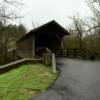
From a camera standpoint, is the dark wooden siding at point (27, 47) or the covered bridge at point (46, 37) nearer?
the covered bridge at point (46, 37)

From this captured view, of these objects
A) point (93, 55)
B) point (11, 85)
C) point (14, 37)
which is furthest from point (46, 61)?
point (14, 37)

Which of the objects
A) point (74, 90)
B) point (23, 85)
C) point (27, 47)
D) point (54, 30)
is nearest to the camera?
point (74, 90)

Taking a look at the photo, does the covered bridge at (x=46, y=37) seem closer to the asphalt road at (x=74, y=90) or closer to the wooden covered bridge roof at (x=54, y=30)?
the wooden covered bridge roof at (x=54, y=30)

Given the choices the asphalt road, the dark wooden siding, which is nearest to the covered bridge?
the dark wooden siding

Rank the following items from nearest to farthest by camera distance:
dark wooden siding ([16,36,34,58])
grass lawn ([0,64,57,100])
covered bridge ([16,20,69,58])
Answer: grass lawn ([0,64,57,100]) → covered bridge ([16,20,69,58]) → dark wooden siding ([16,36,34,58])

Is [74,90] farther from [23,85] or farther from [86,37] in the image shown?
[86,37]

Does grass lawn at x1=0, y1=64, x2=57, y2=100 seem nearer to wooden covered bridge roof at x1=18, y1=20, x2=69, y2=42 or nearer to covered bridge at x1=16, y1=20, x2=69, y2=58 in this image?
covered bridge at x1=16, y1=20, x2=69, y2=58

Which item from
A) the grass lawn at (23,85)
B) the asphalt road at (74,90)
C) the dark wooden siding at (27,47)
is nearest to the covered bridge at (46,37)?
the dark wooden siding at (27,47)

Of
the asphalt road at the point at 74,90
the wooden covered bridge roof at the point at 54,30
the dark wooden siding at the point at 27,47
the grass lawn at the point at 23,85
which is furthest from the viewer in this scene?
the dark wooden siding at the point at 27,47

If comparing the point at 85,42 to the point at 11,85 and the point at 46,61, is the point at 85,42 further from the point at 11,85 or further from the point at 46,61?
the point at 11,85

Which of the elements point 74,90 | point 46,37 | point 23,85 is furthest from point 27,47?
point 74,90

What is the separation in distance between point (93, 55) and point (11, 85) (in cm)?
1539

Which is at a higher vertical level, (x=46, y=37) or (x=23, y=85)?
(x=46, y=37)

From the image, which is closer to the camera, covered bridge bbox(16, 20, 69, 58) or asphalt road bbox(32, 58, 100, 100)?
asphalt road bbox(32, 58, 100, 100)
